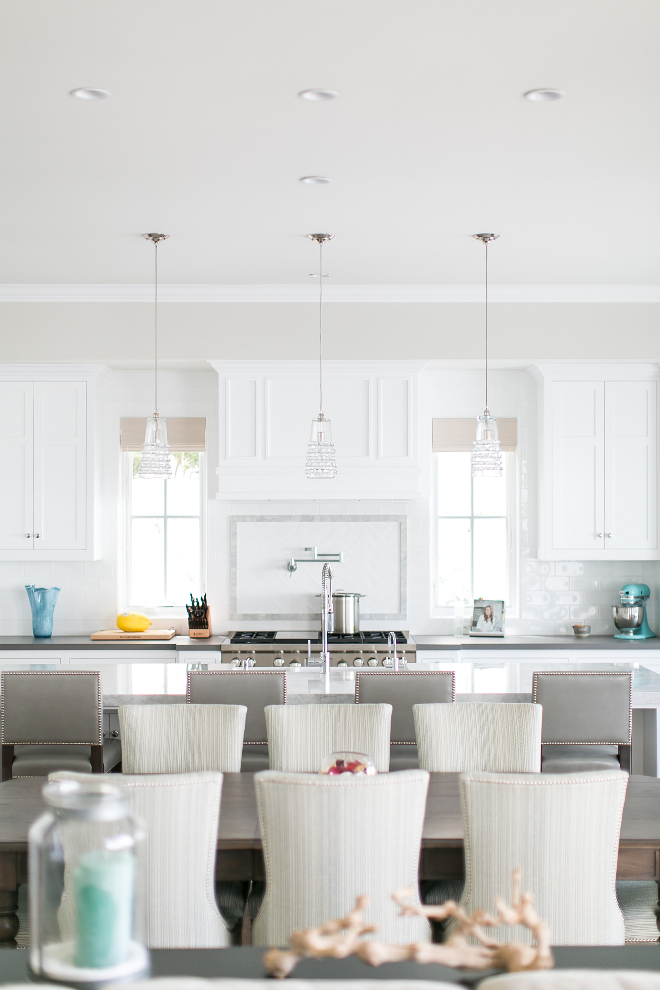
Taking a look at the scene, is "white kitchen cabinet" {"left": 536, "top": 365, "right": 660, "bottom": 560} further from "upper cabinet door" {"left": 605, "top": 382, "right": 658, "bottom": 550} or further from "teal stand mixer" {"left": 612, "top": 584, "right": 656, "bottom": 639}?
"teal stand mixer" {"left": 612, "top": 584, "right": 656, "bottom": 639}

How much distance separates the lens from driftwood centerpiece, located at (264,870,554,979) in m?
1.21

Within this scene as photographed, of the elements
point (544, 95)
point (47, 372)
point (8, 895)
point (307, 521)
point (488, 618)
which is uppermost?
point (544, 95)

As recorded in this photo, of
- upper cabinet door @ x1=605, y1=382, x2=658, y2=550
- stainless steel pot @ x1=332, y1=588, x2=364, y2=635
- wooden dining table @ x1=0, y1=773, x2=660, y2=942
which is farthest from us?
upper cabinet door @ x1=605, y1=382, x2=658, y2=550

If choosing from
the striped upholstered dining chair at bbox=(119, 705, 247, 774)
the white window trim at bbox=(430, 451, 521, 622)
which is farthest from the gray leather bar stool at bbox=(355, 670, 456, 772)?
the white window trim at bbox=(430, 451, 521, 622)

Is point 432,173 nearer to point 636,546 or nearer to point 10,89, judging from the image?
point 10,89

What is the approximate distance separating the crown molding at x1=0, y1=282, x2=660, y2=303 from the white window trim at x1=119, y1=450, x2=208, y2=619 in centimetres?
106

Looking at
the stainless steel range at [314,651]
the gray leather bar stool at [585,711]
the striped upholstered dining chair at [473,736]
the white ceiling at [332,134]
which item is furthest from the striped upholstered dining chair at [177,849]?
the stainless steel range at [314,651]

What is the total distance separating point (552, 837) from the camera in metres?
2.12

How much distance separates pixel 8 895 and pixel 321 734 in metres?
1.02

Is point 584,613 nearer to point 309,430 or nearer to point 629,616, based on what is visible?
point 629,616

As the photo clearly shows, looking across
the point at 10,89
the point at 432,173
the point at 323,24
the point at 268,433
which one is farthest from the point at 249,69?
the point at 268,433

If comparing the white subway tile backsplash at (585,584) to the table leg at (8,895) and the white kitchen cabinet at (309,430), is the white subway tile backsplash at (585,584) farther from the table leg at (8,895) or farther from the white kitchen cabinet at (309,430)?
the table leg at (8,895)

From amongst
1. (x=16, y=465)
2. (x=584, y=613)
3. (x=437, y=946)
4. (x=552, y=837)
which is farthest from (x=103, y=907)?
(x=584, y=613)

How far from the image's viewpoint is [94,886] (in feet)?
4.45
